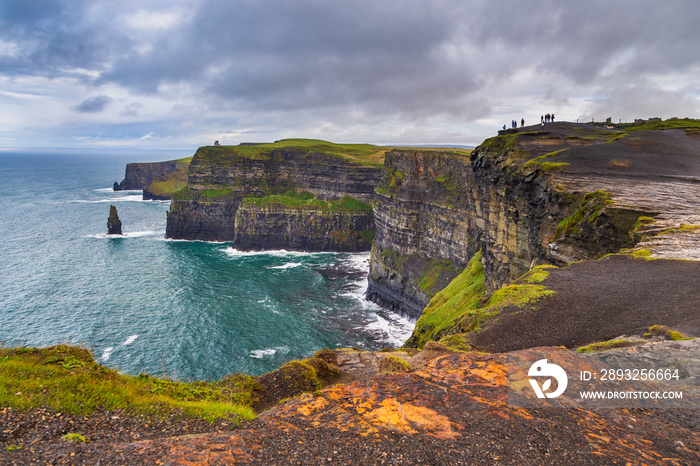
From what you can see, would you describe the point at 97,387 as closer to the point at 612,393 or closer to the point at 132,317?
the point at 612,393

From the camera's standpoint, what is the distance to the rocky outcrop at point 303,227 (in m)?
110

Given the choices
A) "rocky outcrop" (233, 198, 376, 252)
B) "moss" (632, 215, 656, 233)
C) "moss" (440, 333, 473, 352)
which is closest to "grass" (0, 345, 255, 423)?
"moss" (440, 333, 473, 352)

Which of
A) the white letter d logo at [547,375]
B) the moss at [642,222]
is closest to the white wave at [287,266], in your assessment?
the moss at [642,222]

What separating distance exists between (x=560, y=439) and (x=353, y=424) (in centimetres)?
473

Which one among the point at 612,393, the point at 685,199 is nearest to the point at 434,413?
the point at 612,393

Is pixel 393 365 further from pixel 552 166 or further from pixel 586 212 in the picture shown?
pixel 552 166

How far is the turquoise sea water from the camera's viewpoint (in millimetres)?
47562

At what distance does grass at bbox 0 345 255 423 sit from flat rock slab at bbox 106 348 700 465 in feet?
5.81

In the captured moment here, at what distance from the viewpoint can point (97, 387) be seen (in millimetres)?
10711

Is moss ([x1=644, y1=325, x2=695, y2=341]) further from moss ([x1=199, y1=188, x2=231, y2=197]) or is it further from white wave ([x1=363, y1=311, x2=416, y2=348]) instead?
moss ([x1=199, y1=188, x2=231, y2=197])

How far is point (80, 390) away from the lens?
10445 millimetres

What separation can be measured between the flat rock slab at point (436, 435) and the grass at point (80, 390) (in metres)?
1.77

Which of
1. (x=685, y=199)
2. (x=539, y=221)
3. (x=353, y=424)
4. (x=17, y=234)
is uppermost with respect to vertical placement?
(x=685, y=199)

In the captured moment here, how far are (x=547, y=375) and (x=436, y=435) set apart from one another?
4.33 m
